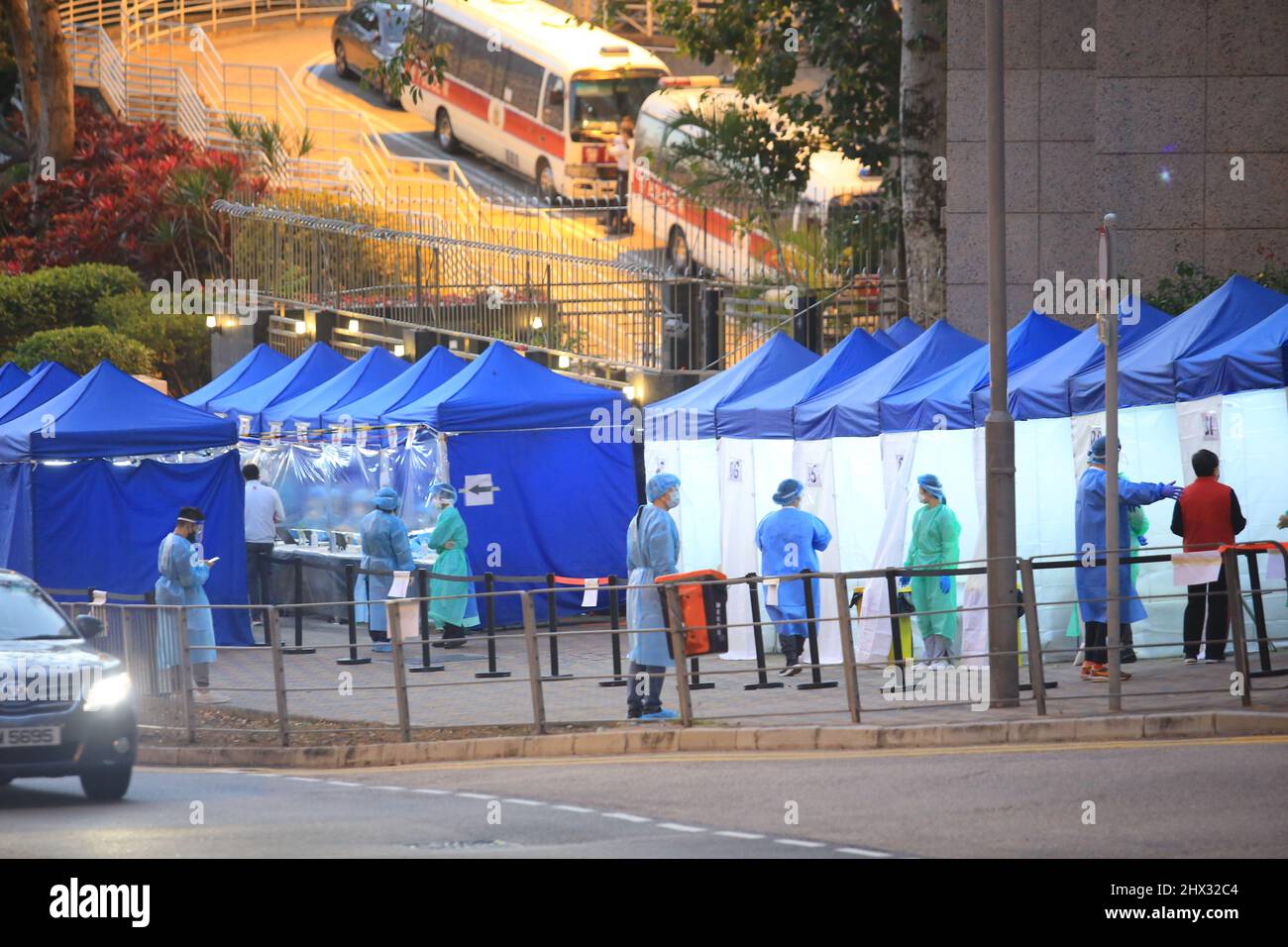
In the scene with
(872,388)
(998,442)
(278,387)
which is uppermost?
(278,387)

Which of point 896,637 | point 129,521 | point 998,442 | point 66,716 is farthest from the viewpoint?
point 129,521

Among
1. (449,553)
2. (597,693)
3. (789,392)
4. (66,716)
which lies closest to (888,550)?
(789,392)

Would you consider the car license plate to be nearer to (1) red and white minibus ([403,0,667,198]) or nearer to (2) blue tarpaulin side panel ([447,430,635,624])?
(2) blue tarpaulin side panel ([447,430,635,624])

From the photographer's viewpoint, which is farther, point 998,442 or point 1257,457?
point 1257,457

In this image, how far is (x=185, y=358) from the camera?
37.9m

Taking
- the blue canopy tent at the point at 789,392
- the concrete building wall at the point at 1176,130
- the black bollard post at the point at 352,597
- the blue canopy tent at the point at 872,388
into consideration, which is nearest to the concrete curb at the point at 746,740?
the black bollard post at the point at 352,597

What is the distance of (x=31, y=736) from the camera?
13.0 metres

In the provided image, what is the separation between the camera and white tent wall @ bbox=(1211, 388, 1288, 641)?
55.9 ft

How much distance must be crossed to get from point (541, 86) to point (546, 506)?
18621 mm

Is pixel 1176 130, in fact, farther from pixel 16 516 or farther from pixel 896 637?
pixel 16 516

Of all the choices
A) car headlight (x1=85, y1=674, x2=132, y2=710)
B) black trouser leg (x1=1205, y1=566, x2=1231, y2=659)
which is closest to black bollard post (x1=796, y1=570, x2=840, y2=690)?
black trouser leg (x1=1205, y1=566, x2=1231, y2=659)
